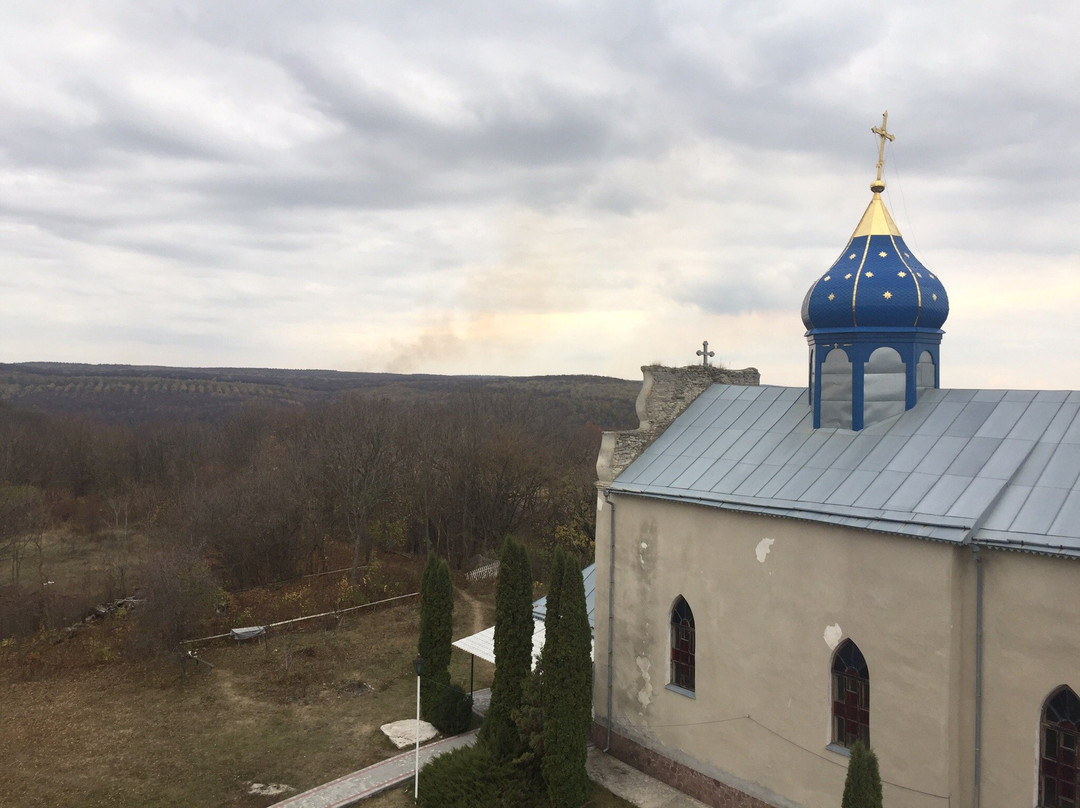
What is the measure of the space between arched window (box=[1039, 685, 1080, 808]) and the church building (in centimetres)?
3

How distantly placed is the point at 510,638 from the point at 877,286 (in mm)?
10207

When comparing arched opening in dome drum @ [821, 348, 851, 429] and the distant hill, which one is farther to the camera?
the distant hill

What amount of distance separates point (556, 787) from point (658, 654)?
323 centimetres

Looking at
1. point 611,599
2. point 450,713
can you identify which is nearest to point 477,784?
point 450,713

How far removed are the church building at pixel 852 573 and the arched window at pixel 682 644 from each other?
→ 1.7 inches

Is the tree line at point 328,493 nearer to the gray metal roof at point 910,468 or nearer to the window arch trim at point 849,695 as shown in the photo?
the gray metal roof at point 910,468

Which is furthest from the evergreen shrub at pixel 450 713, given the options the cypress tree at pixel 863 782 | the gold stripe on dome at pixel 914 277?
the gold stripe on dome at pixel 914 277

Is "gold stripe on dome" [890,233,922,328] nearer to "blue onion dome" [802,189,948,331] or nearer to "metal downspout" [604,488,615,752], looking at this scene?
"blue onion dome" [802,189,948,331]

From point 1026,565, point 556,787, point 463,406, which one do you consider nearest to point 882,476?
point 1026,565

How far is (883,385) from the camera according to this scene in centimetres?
1386

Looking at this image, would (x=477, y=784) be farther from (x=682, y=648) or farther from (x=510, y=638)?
(x=682, y=648)

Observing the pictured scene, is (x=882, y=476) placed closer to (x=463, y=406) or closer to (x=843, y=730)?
(x=843, y=730)

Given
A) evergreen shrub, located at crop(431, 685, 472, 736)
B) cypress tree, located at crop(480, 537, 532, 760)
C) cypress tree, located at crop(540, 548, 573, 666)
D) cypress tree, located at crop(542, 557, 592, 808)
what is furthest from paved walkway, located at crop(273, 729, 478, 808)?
cypress tree, located at crop(540, 548, 573, 666)

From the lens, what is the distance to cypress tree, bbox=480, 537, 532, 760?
50.8ft
